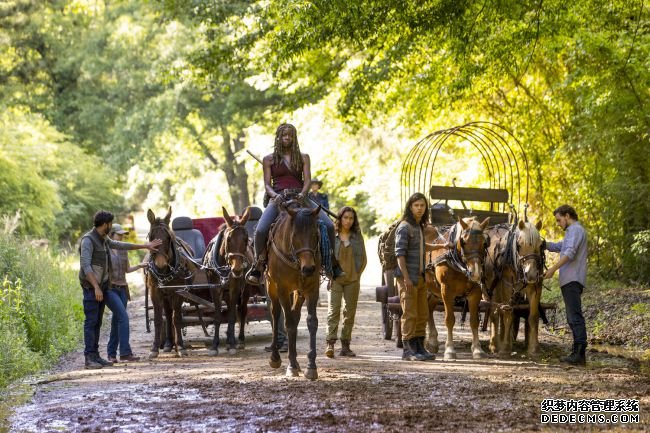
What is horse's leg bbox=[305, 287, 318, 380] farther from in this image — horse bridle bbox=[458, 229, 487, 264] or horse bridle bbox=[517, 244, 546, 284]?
horse bridle bbox=[517, 244, 546, 284]

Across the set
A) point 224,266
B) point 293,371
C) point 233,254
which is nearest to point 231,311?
point 224,266

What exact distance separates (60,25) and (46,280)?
28347 millimetres

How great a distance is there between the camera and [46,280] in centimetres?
1795

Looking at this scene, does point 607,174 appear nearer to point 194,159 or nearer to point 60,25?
point 60,25

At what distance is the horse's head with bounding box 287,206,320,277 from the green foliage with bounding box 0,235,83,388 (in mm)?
3789

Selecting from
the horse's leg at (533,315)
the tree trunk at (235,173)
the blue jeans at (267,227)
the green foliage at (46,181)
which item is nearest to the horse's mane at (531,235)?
the horse's leg at (533,315)

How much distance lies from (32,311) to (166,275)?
7.92 feet

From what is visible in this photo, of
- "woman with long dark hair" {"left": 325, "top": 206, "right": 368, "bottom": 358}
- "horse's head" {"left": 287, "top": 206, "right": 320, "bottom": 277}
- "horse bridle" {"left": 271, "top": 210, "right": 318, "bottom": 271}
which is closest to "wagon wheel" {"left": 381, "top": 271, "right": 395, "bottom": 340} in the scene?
"woman with long dark hair" {"left": 325, "top": 206, "right": 368, "bottom": 358}

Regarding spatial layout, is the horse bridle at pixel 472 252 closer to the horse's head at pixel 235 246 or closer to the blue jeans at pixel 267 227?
the blue jeans at pixel 267 227

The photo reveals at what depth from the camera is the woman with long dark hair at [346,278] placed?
44.4ft

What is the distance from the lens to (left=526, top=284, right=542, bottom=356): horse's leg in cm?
1304

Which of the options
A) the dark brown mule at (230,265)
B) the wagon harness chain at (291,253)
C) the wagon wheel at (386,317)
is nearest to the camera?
the wagon harness chain at (291,253)

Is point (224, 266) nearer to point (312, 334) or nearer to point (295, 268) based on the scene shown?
point (295, 268)

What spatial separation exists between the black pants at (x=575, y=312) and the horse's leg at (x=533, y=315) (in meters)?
0.45
